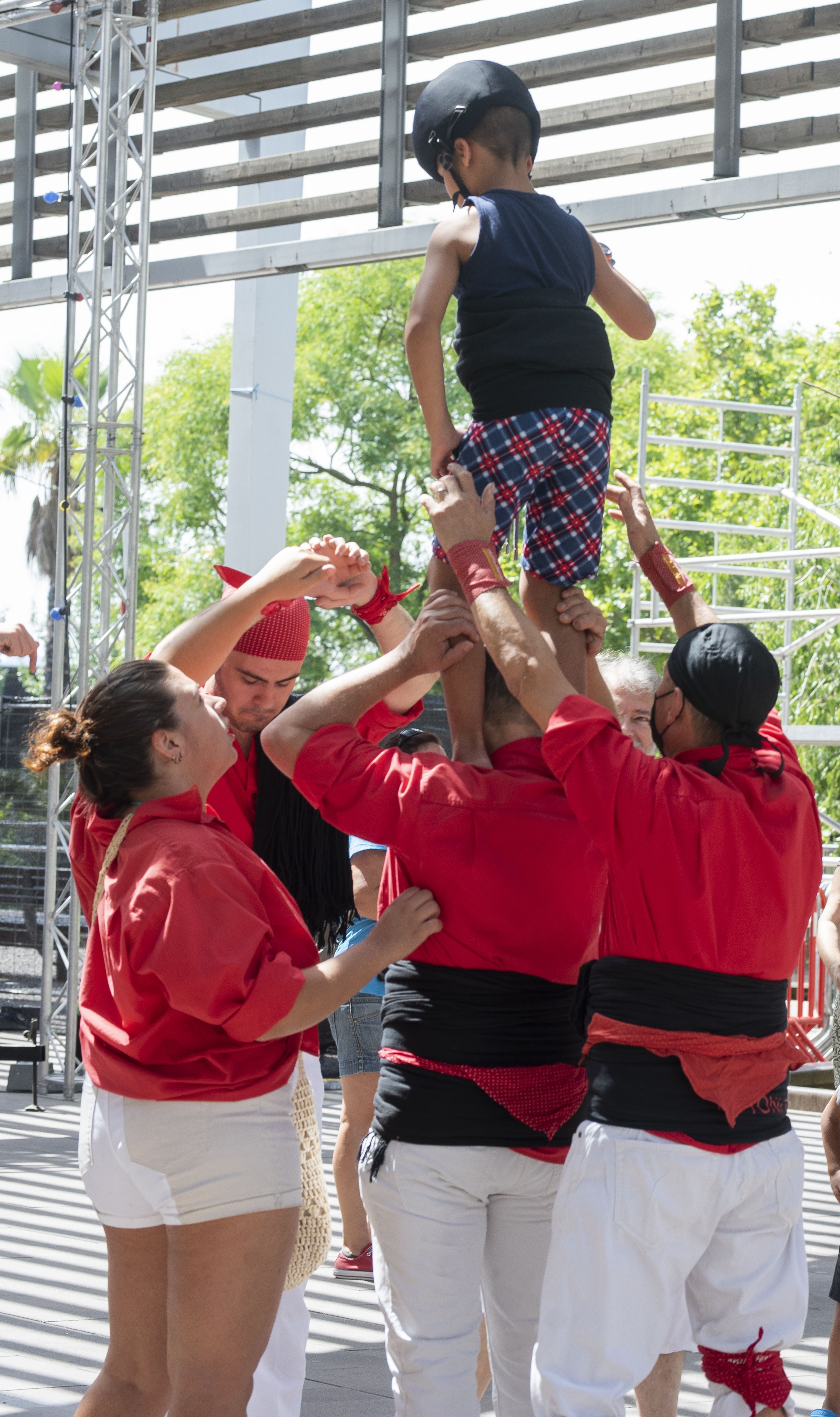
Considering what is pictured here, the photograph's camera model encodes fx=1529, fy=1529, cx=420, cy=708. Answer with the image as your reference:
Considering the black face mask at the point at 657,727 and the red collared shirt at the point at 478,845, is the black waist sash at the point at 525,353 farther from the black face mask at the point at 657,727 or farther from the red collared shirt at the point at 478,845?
the red collared shirt at the point at 478,845

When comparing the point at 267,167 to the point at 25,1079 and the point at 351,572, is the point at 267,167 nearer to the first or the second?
the point at 25,1079

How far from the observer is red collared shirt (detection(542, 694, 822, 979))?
85.7 inches

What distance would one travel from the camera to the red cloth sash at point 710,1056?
2.21 m

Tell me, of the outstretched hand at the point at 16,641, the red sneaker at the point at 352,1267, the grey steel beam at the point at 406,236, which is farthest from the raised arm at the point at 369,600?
the grey steel beam at the point at 406,236

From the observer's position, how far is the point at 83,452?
8836 mm

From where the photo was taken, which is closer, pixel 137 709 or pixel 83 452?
pixel 137 709

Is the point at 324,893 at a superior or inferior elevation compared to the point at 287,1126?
superior

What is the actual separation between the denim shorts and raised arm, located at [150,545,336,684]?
2.61m

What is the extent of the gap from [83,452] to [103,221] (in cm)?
130

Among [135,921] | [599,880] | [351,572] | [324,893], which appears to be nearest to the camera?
[135,921]

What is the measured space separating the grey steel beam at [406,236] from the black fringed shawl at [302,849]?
4.45 m

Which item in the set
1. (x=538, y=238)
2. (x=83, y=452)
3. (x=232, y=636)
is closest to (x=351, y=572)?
(x=232, y=636)

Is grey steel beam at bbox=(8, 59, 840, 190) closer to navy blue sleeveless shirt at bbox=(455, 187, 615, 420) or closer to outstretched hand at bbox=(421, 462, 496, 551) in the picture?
navy blue sleeveless shirt at bbox=(455, 187, 615, 420)

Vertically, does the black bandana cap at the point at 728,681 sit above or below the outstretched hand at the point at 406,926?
above
